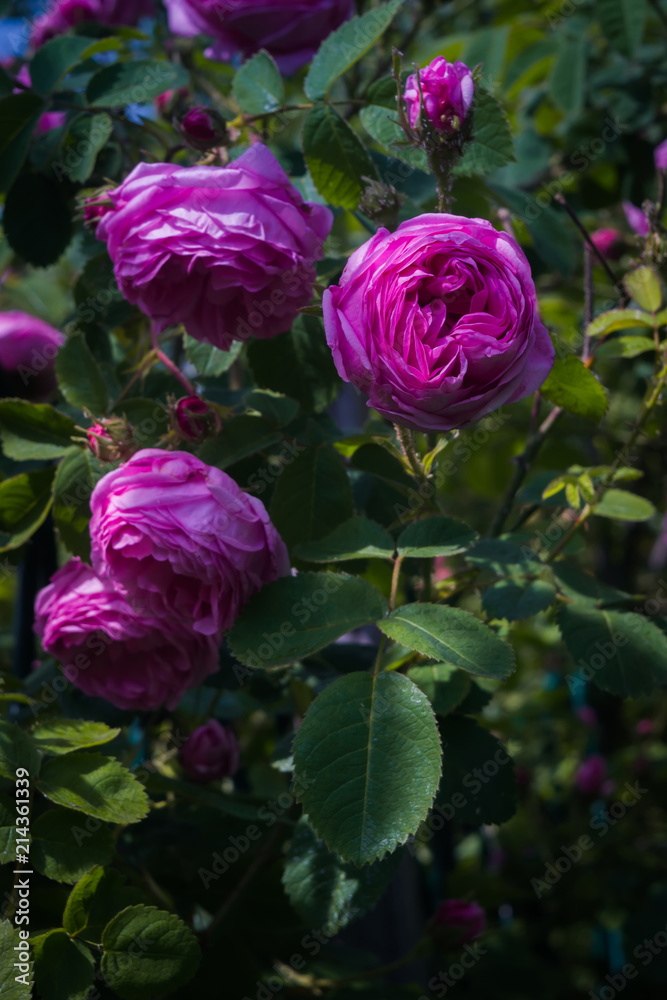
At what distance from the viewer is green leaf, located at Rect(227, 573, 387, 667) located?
2.42ft

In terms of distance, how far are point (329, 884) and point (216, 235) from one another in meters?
0.67

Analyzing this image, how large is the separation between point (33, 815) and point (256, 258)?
0.55m

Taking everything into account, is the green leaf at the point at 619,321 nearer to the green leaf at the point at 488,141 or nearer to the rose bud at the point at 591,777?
the green leaf at the point at 488,141

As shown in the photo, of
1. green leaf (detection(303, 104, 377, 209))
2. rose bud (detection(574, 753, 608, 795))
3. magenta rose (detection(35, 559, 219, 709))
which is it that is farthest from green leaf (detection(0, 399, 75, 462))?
rose bud (detection(574, 753, 608, 795))

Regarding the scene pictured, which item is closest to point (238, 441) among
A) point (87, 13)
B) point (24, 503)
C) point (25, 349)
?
point (24, 503)

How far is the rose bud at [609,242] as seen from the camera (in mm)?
1772

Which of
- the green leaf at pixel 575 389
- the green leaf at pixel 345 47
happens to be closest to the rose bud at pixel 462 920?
the green leaf at pixel 575 389

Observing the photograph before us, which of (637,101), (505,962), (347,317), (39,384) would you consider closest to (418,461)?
(347,317)

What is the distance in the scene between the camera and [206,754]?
111cm

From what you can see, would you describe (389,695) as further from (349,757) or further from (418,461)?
(418,461)

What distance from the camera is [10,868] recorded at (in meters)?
0.80

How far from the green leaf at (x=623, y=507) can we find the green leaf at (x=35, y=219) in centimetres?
80

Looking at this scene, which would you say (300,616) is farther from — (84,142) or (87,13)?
(87,13)

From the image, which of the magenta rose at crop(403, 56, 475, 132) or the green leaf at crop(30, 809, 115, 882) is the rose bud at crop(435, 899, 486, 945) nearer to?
the green leaf at crop(30, 809, 115, 882)
